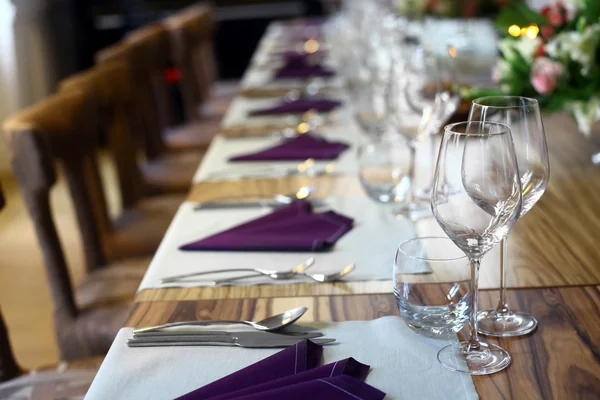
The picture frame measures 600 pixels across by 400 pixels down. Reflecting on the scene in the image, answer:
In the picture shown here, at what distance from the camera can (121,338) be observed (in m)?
1.00

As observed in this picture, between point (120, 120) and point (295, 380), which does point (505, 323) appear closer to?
point (295, 380)

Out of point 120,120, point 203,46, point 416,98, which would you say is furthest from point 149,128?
point 416,98

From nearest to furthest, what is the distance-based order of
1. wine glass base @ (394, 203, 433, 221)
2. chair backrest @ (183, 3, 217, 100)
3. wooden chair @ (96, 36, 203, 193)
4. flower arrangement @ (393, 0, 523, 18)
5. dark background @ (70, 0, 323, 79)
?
1. wine glass base @ (394, 203, 433, 221)
2. wooden chair @ (96, 36, 203, 193)
3. flower arrangement @ (393, 0, 523, 18)
4. chair backrest @ (183, 3, 217, 100)
5. dark background @ (70, 0, 323, 79)

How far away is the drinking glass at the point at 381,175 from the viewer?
4.86 ft

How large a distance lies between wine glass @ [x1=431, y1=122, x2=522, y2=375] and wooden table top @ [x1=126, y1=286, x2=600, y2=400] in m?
0.03

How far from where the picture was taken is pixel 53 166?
5.86 ft

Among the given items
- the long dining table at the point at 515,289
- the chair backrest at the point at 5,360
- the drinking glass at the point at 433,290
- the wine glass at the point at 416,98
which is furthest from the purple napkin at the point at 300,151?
the drinking glass at the point at 433,290

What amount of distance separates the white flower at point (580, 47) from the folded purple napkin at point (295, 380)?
98 centimetres

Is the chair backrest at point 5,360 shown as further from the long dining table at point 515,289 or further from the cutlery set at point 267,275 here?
the cutlery set at point 267,275

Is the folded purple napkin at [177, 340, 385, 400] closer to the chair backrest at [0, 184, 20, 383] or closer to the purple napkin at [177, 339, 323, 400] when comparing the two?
the purple napkin at [177, 339, 323, 400]

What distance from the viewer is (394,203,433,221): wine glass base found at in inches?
56.1

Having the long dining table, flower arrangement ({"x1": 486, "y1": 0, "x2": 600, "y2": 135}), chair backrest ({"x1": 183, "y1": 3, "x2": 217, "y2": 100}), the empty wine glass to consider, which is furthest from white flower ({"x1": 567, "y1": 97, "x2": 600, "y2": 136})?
chair backrest ({"x1": 183, "y1": 3, "x2": 217, "y2": 100})

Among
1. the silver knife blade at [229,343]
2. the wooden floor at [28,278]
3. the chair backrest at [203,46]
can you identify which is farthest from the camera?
the chair backrest at [203,46]

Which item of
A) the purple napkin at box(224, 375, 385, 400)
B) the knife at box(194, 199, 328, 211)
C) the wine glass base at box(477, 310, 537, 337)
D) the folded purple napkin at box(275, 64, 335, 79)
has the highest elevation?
the purple napkin at box(224, 375, 385, 400)
